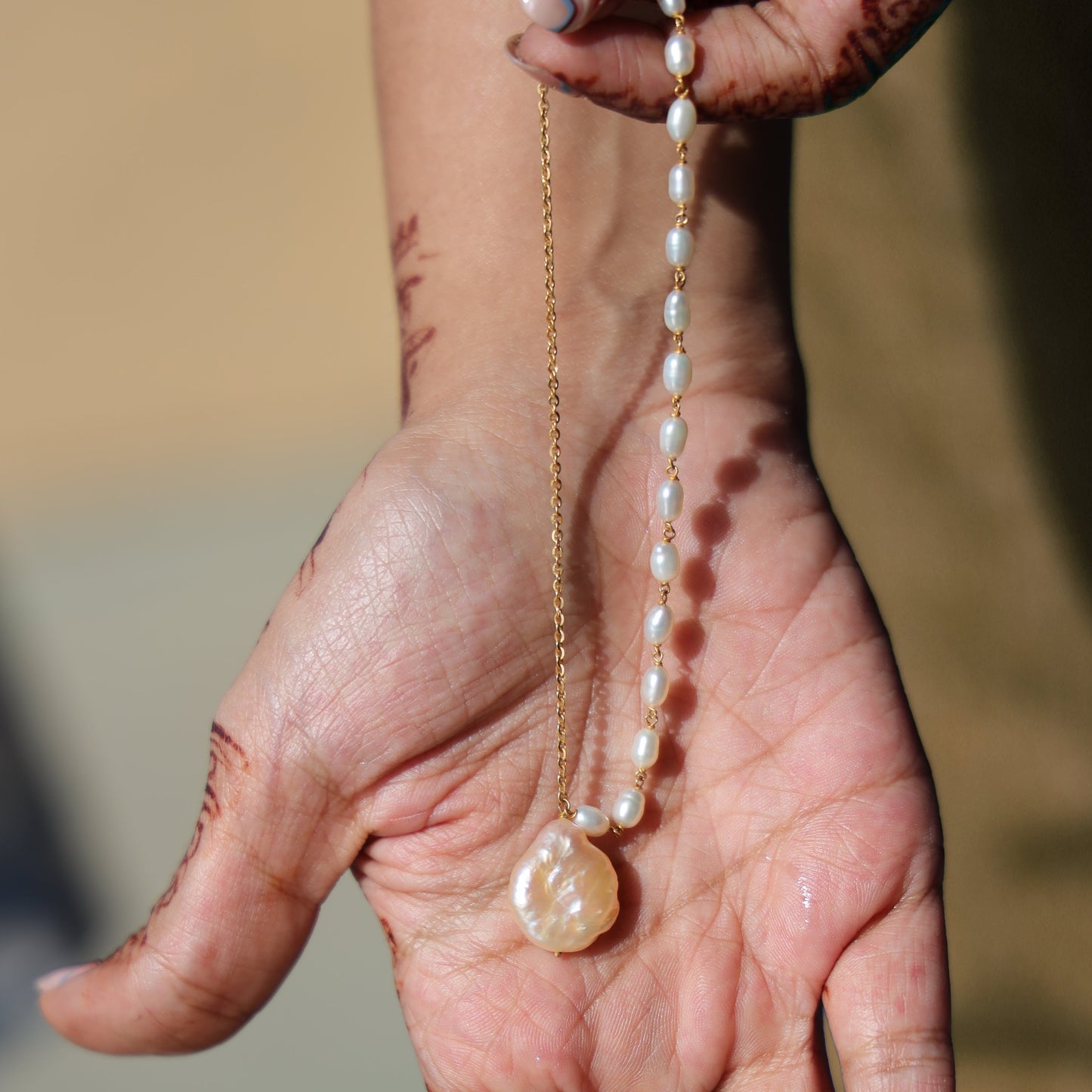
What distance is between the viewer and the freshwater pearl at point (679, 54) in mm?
875

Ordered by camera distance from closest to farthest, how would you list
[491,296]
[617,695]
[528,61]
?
[528,61] < [617,695] < [491,296]

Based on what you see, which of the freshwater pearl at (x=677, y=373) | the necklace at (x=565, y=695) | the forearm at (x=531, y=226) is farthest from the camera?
the forearm at (x=531, y=226)

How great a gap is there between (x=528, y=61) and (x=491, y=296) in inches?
15.5

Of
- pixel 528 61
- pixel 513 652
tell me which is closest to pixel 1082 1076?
pixel 513 652

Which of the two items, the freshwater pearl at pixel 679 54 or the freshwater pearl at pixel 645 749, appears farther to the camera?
the freshwater pearl at pixel 645 749

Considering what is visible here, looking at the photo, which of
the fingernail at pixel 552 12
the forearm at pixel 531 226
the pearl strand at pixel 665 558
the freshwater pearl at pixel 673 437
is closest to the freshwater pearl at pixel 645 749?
the pearl strand at pixel 665 558

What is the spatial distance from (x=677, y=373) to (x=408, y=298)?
0.40 metres

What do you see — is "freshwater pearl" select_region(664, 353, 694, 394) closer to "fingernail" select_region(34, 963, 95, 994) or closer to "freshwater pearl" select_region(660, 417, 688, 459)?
"freshwater pearl" select_region(660, 417, 688, 459)

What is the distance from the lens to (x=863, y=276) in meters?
1.81

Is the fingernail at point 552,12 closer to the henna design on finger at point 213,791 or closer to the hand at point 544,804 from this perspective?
the hand at point 544,804

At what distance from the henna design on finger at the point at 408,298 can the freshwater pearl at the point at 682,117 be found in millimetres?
415

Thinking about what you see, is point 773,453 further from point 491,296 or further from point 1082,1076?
point 1082,1076

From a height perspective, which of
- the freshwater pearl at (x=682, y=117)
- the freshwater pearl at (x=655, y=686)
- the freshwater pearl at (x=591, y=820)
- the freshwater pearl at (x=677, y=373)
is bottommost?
the freshwater pearl at (x=591, y=820)

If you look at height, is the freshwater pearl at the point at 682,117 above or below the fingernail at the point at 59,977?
above
